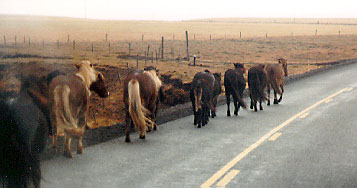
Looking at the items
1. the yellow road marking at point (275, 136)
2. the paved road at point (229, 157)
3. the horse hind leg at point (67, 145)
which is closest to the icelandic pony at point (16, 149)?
the paved road at point (229, 157)

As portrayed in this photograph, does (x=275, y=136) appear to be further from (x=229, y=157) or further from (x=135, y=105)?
(x=135, y=105)

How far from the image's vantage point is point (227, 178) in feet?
30.4

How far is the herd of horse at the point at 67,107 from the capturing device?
7.56 metres

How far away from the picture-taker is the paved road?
9.12 m

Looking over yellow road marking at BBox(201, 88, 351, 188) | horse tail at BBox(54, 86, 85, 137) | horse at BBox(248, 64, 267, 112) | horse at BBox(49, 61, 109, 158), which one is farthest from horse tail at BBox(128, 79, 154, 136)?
horse at BBox(248, 64, 267, 112)

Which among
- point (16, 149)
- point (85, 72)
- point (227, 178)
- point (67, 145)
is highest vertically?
point (85, 72)

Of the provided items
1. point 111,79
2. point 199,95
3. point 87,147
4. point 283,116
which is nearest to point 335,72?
point 111,79

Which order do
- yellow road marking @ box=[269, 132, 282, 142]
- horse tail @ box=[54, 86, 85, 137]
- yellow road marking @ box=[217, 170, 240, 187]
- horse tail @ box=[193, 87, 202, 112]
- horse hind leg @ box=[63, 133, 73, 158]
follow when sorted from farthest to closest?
horse tail @ box=[193, 87, 202, 112] → yellow road marking @ box=[269, 132, 282, 142] → horse hind leg @ box=[63, 133, 73, 158] → horse tail @ box=[54, 86, 85, 137] → yellow road marking @ box=[217, 170, 240, 187]

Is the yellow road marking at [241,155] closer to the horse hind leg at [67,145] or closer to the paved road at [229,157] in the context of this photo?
the paved road at [229,157]

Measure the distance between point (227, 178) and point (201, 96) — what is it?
5462 millimetres

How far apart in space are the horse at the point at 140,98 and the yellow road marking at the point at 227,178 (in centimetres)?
298

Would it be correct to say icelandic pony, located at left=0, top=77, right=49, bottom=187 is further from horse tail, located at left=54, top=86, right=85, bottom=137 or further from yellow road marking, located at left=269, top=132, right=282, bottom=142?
yellow road marking, located at left=269, top=132, right=282, bottom=142

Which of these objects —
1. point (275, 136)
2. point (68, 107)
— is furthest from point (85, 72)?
point (275, 136)

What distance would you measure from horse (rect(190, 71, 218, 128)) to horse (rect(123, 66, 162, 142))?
49.2 inches
